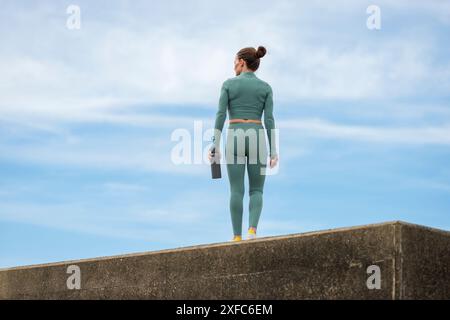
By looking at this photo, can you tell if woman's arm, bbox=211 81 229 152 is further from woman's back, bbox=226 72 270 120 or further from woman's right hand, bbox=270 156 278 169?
woman's right hand, bbox=270 156 278 169

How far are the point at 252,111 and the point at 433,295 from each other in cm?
400

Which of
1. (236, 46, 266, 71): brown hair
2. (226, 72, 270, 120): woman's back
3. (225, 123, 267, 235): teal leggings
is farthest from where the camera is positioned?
(236, 46, 266, 71): brown hair

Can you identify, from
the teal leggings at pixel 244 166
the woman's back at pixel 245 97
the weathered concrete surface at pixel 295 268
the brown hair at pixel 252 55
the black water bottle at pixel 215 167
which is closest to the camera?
the weathered concrete surface at pixel 295 268

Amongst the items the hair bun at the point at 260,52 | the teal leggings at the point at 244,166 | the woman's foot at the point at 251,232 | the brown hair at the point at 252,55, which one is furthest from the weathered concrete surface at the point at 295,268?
the hair bun at the point at 260,52

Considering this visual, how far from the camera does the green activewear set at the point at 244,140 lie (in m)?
11.7

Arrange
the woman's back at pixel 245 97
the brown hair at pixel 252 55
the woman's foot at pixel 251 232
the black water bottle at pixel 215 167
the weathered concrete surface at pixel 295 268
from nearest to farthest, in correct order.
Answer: the weathered concrete surface at pixel 295 268 < the woman's foot at pixel 251 232 < the woman's back at pixel 245 97 < the black water bottle at pixel 215 167 < the brown hair at pixel 252 55

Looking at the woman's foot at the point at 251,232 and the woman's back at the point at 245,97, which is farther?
the woman's back at the point at 245,97

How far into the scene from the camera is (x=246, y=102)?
11789mm

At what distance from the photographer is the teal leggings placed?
11.7 metres

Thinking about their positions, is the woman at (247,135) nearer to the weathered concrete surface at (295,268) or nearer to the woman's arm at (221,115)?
the woman's arm at (221,115)

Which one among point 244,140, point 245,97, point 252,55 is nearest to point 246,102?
point 245,97

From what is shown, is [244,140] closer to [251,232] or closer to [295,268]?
[251,232]

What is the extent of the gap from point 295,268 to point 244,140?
8.73 feet

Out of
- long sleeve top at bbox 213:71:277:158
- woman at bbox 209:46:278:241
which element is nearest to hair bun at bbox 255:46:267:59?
woman at bbox 209:46:278:241
